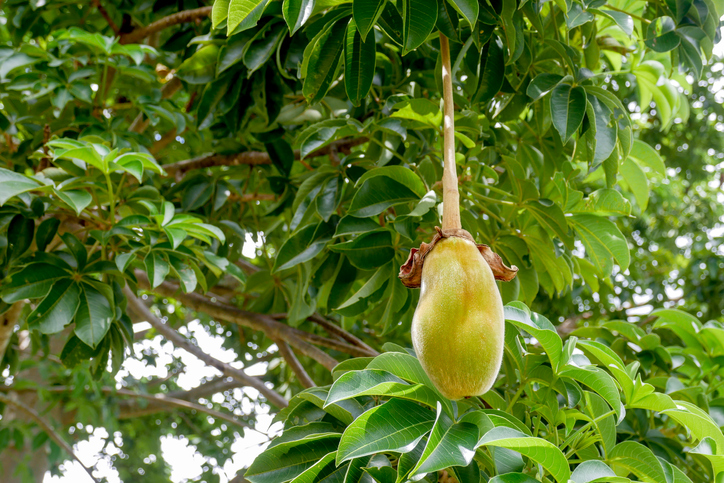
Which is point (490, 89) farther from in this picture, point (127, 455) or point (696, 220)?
point (127, 455)

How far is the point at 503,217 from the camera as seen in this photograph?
1.30m

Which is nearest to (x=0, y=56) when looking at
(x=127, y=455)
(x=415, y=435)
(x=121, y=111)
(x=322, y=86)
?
(x=121, y=111)

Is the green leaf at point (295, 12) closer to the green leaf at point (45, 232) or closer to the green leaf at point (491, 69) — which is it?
the green leaf at point (491, 69)

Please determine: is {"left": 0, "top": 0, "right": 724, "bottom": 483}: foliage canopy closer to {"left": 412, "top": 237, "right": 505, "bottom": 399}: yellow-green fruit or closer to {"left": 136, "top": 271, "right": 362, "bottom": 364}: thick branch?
{"left": 136, "top": 271, "right": 362, "bottom": 364}: thick branch

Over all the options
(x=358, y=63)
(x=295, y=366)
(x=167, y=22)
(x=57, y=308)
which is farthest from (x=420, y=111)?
(x=167, y=22)

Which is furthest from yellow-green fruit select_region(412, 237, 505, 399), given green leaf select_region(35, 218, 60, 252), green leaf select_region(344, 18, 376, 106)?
green leaf select_region(35, 218, 60, 252)

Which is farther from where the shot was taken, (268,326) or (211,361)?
(211,361)

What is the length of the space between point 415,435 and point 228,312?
1352 mm

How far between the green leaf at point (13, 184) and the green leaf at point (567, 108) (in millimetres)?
1038

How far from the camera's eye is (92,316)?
1328 mm

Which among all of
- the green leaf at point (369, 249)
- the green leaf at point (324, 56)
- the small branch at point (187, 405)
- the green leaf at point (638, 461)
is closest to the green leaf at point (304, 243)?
the green leaf at point (369, 249)

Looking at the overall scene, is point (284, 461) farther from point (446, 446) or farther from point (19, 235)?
point (19, 235)

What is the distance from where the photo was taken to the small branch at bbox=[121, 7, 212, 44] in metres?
1.88

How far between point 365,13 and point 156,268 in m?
0.76
